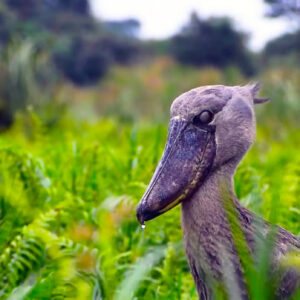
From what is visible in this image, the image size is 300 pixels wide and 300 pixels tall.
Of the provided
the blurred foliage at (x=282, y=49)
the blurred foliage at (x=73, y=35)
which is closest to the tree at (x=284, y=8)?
the blurred foliage at (x=282, y=49)

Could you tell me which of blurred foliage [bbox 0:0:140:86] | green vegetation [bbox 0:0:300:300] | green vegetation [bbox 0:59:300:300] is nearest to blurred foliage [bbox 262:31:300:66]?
blurred foliage [bbox 0:0:140:86]

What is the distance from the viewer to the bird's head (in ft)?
6.56

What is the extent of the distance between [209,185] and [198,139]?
133 mm

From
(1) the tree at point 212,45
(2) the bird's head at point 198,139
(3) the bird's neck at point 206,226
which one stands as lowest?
(3) the bird's neck at point 206,226

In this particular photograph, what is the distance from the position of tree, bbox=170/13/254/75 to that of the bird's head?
21.7 m

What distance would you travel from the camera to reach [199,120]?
206 centimetres

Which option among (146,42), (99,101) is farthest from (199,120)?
(146,42)

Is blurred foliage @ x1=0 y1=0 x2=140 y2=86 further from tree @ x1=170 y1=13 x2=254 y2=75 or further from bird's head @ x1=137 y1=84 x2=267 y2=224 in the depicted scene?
bird's head @ x1=137 y1=84 x2=267 y2=224

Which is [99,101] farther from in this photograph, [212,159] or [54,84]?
[212,159]

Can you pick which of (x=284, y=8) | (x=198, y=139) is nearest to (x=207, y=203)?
(x=198, y=139)

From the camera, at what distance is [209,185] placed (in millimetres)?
2047

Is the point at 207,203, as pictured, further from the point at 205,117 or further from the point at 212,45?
the point at 212,45

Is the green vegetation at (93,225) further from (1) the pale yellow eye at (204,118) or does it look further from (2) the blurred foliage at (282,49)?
(2) the blurred foliage at (282,49)

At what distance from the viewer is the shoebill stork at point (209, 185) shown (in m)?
1.94
